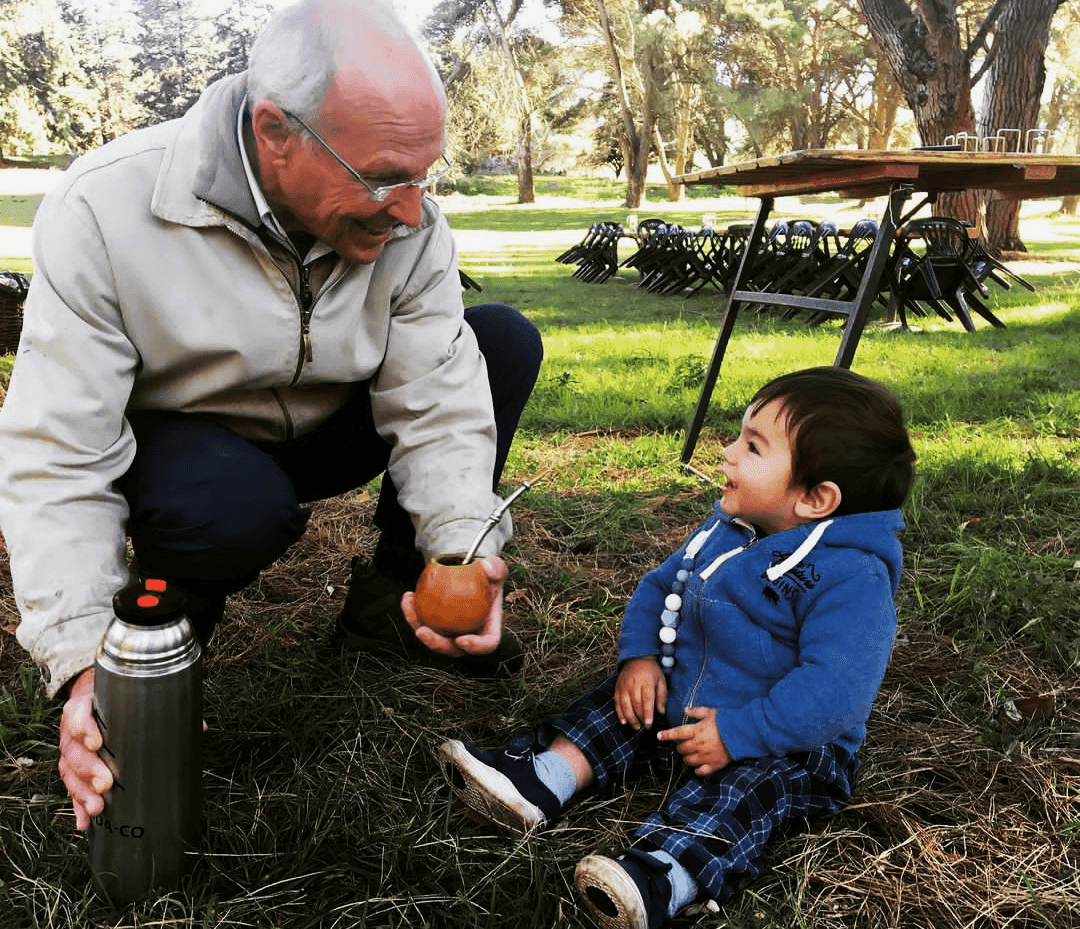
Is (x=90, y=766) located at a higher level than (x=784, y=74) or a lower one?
lower

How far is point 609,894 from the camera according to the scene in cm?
161

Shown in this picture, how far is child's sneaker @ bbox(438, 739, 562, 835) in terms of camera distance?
6.14 ft

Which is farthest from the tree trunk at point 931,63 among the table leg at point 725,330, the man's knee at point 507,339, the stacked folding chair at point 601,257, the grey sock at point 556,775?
the grey sock at point 556,775

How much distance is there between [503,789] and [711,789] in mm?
381

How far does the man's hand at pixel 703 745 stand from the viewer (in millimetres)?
1859

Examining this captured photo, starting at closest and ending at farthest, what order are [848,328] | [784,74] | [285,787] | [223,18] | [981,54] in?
1. [285,787]
2. [848,328]
3. [981,54]
4. [784,74]
5. [223,18]

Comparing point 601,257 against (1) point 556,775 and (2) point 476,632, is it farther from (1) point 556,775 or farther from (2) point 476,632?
(1) point 556,775

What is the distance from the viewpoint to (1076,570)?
3061 millimetres

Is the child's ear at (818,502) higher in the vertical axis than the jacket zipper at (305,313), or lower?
lower

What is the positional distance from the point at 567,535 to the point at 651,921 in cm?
201

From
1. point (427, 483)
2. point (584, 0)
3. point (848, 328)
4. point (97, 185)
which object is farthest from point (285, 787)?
point (584, 0)

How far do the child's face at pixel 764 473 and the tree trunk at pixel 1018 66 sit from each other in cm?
1331

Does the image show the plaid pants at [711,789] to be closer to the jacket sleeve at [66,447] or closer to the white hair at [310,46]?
the jacket sleeve at [66,447]

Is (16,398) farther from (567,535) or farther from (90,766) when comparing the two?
(567,535)
